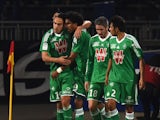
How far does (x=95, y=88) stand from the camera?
980 centimetres

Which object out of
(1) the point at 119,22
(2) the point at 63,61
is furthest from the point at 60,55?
(1) the point at 119,22

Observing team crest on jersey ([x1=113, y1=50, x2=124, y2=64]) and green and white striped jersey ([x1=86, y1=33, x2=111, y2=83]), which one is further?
green and white striped jersey ([x1=86, y1=33, x2=111, y2=83])

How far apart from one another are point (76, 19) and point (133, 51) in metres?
1.25

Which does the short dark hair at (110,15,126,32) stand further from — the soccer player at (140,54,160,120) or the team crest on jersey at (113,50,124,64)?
the soccer player at (140,54,160,120)

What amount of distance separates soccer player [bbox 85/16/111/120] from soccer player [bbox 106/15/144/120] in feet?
0.92

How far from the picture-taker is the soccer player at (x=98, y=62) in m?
9.71

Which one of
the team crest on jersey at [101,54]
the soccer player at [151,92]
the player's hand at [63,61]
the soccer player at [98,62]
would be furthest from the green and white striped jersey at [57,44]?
the soccer player at [151,92]

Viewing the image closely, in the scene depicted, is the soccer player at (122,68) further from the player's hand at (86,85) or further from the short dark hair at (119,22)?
the player's hand at (86,85)

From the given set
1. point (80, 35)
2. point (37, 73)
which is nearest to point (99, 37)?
point (80, 35)

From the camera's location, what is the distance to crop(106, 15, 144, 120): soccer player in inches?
368

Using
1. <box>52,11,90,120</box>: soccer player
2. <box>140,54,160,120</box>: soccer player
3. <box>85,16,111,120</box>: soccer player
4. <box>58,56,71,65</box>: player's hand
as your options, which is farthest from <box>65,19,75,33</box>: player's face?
<box>140,54,160,120</box>: soccer player

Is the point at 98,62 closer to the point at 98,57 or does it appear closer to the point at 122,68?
the point at 98,57

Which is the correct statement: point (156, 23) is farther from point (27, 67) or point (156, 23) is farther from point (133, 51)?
point (133, 51)

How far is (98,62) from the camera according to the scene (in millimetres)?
9789
